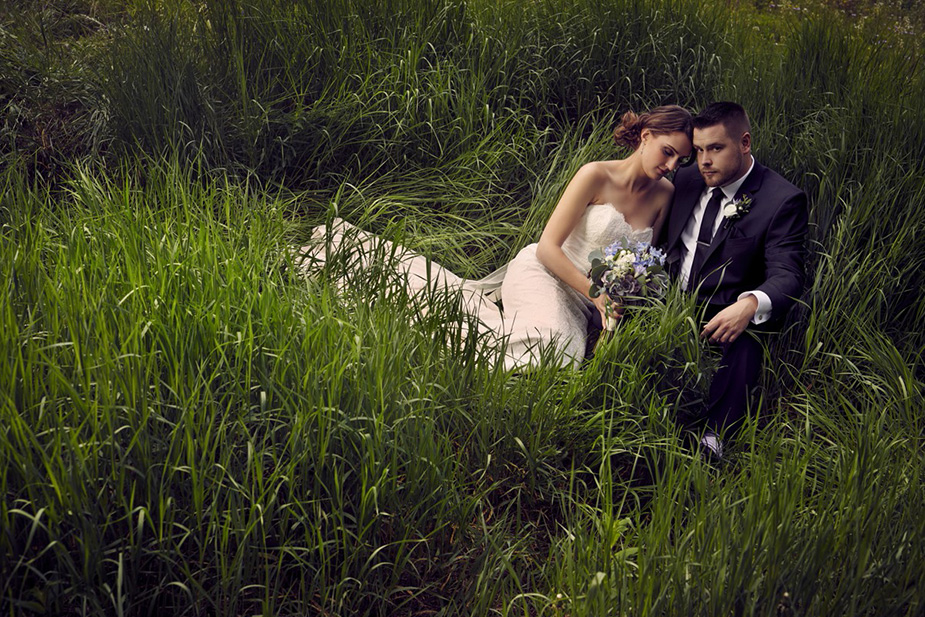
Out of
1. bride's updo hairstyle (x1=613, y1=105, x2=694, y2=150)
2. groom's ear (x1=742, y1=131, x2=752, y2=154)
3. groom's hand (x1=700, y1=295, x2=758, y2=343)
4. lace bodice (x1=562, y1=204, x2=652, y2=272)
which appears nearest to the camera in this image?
groom's hand (x1=700, y1=295, x2=758, y2=343)

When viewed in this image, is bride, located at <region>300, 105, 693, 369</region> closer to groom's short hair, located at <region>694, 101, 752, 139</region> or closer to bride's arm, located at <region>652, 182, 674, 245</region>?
bride's arm, located at <region>652, 182, 674, 245</region>

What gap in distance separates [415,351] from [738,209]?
1747mm

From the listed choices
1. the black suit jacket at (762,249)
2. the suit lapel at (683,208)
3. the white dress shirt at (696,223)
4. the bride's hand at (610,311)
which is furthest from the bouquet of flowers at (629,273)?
the suit lapel at (683,208)

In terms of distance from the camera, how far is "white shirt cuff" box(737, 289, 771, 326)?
136 inches

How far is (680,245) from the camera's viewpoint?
4148 mm

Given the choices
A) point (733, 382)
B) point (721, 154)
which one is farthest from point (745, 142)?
point (733, 382)

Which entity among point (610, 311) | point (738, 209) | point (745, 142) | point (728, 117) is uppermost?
point (728, 117)

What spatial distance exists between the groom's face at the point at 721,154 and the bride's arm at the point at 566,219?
61 centimetres

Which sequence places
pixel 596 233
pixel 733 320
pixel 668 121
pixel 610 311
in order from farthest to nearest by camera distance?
pixel 596 233 < pixel 668 121 < pixel 610 311 < pixel 733 320

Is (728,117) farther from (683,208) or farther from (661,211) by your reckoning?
(661,211)

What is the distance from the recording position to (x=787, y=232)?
363cm

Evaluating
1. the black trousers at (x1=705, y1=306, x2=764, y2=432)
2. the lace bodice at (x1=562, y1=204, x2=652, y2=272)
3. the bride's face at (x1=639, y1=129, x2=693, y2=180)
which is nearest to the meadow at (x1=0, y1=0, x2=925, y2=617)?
the black trousers at (x1=705, y1=306, x2=764, y2=432)

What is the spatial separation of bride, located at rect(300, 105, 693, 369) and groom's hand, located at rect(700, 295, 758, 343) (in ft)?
1.84

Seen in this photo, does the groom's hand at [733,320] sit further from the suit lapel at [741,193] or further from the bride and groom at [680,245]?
the suit lapel at [741,193]
